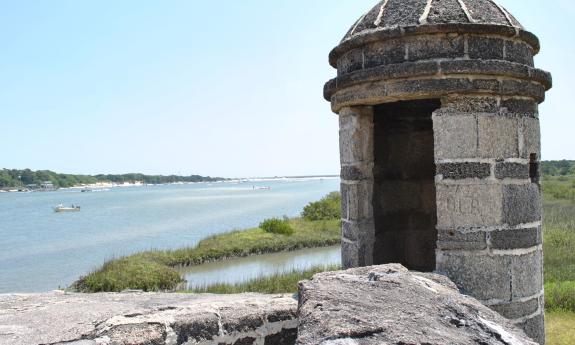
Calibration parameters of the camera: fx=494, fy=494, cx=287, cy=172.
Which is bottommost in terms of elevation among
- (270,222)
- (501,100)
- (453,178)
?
(270,222)

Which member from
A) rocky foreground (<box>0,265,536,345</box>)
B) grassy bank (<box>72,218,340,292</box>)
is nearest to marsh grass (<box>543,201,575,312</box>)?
rocky foreground (<box>0,265,536,345</box>)

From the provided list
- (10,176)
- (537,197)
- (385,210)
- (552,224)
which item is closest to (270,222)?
(552,224)

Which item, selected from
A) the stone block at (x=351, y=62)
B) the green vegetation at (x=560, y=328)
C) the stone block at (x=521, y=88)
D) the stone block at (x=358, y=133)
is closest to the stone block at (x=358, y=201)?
the stone block at (x=358, y=133)

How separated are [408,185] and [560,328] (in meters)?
2.87

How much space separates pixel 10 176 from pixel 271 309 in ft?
386

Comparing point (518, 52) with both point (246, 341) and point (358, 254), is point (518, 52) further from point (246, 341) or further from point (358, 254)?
point (246, 341)

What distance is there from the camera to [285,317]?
2.61 metres

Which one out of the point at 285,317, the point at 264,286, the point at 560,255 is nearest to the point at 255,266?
the point at 264,286

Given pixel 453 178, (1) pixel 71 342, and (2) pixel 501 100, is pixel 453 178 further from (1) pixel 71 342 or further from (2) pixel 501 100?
(1) pixel 71 342

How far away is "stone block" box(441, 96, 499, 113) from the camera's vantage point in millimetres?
3061

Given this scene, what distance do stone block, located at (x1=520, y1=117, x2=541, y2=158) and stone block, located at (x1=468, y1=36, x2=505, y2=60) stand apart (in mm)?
471

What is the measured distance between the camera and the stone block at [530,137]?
320cm

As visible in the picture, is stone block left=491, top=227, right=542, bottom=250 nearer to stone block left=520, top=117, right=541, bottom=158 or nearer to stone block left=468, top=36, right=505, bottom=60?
stone block left=520, top=117, right=541, bottom=158

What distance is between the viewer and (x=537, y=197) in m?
3.28
